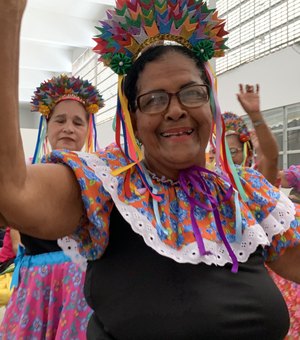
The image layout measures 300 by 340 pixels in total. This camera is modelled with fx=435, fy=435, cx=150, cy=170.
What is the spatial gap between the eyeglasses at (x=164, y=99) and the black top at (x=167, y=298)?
0.87ft

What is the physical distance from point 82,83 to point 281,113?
9.10 feet

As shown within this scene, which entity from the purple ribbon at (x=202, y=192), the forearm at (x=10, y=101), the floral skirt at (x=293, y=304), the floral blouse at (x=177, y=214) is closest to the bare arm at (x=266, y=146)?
the floral skirt at (x=293, y=304)

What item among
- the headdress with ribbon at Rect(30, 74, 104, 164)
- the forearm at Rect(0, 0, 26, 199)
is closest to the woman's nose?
the headdress with ribbon at Rect(30, 74, 104, 164)

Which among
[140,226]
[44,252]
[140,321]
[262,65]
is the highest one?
[262,65]

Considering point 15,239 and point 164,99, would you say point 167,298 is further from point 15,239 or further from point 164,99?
point 15,239

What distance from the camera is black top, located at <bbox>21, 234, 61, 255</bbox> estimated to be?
5.97ft

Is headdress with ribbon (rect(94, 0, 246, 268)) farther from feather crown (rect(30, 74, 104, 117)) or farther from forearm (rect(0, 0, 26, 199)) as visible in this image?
feather crown (rect(30, 74, 104, 117))

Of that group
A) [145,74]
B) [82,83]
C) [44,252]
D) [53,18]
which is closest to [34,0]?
[53,18]

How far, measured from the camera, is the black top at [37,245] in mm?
1818

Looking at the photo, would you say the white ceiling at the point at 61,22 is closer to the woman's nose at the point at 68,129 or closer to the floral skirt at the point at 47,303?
the woman's nose at the point at 68,129

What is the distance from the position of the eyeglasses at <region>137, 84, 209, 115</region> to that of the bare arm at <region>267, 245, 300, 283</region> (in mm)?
447

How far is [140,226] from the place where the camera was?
0.89 meters

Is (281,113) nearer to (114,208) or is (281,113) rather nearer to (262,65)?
(262,65)

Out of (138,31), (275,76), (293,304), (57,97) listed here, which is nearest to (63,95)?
(57,97)
